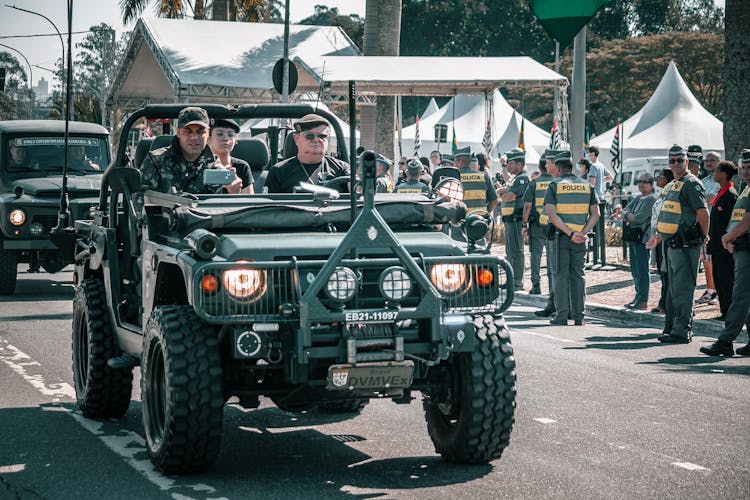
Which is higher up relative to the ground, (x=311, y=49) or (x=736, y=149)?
(x=311, y=49)

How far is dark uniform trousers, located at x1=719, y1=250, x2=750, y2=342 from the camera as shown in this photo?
11828 millimetres

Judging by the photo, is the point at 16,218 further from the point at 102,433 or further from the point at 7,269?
the point at 102,433

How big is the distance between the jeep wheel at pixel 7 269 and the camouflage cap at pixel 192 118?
374 inches

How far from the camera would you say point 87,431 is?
7.72 meters

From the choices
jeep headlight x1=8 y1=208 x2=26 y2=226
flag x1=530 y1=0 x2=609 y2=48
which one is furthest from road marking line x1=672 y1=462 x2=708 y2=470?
jeep headlight x1=8 y1=208 x2=26 y2=226

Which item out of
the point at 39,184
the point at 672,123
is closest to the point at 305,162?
the point at 39,184

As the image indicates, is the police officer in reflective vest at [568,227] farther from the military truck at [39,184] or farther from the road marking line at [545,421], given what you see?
the road marking line at [545,421]

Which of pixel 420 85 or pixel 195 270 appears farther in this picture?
pixel 420 85

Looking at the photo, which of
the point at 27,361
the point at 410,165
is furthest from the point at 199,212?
the point at 410,165

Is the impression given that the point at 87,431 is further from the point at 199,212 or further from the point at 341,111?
the point at 341,111

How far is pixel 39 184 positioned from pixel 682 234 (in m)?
9.10

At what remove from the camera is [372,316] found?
5.88 metres

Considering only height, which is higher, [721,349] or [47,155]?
[47,155]

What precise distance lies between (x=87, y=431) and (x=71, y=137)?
11.2 m
